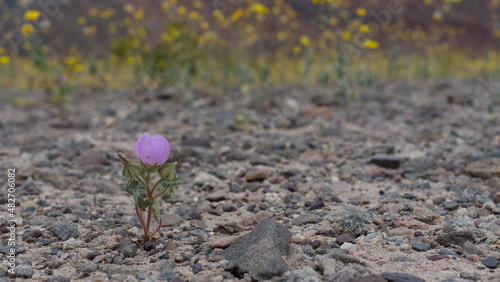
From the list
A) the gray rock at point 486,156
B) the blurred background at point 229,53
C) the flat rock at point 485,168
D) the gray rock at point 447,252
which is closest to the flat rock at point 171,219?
the gray rock at point 447,252

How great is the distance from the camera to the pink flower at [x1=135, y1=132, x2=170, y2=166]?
2000 millimetres

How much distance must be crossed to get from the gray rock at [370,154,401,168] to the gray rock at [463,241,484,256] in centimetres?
155

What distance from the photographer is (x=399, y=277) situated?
186 centimetres

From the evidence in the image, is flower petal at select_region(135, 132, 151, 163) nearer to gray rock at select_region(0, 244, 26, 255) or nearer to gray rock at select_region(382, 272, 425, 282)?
gray rock at select_region(0, 244, 26, 255)

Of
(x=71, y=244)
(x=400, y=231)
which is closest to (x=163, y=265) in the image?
(x=71, y=244)

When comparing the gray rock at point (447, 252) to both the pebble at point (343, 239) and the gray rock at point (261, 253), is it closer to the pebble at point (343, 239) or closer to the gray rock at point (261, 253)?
the pebble at point (343, 239)

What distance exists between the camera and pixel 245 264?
1968 millimetres

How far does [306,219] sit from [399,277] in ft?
2.64

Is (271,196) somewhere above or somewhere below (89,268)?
above

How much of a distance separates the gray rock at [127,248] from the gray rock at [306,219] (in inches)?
37.1

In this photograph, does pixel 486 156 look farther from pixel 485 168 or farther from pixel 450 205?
pixel 450 205

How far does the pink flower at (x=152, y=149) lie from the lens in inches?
78.7

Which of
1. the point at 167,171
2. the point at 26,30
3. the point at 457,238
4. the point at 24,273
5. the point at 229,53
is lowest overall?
the point at 24,273

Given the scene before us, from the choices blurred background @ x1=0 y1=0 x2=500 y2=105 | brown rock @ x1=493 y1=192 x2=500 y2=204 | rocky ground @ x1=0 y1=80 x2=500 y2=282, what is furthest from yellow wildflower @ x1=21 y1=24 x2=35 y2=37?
brown rock @ x1=493 y1=192 x2=500 y2=204
